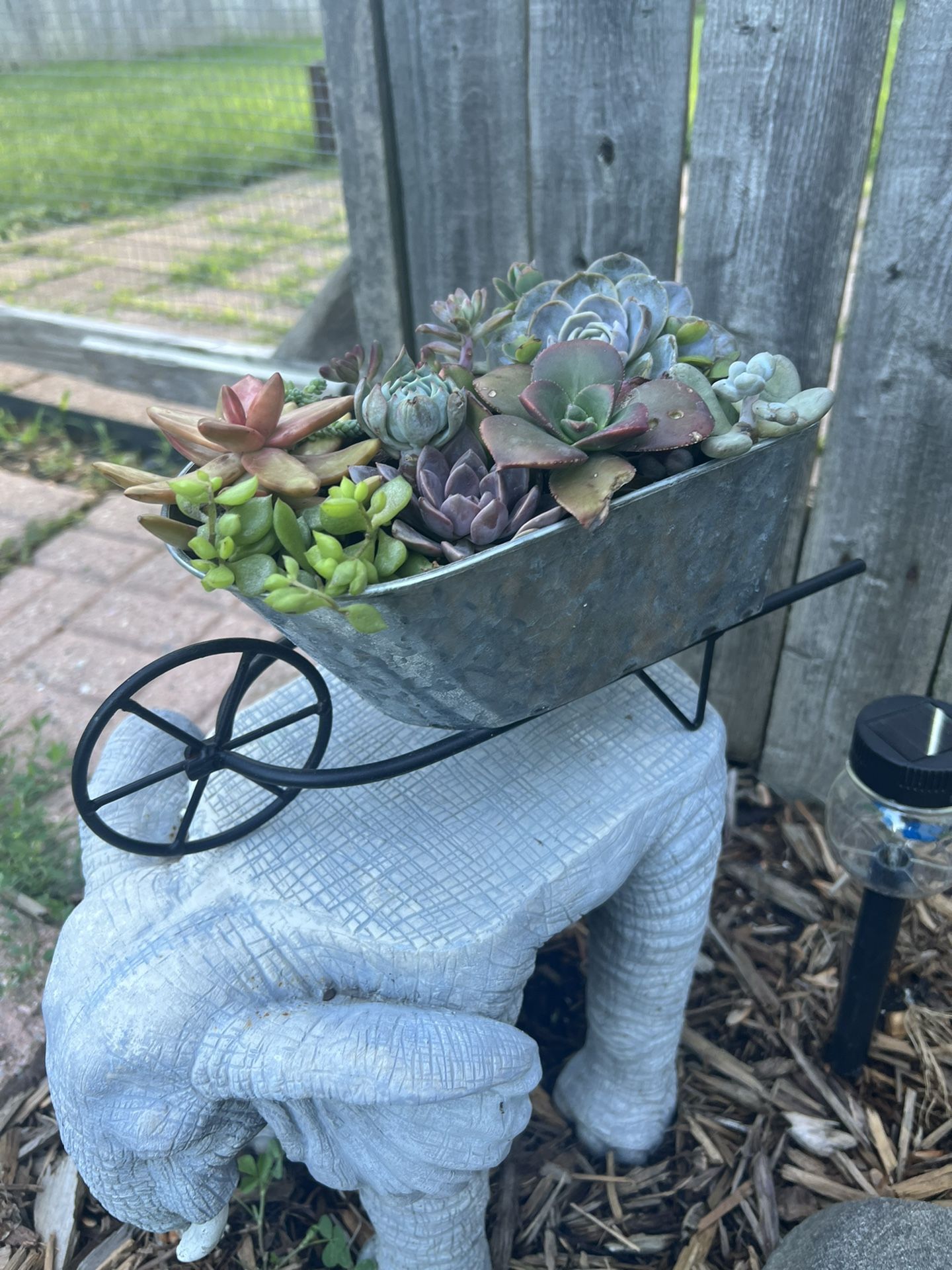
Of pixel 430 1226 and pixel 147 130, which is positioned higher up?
pixel 147 130

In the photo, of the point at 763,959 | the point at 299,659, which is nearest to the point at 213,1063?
the point at 299,659

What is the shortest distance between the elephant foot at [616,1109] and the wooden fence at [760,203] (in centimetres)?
75

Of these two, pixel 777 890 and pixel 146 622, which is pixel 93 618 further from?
pixel 777 890

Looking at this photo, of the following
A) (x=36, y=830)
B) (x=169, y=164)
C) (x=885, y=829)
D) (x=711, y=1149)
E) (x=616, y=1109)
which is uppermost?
(x=169, y=164)

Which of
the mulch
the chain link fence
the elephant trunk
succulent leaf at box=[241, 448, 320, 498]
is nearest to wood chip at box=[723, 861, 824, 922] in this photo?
the mulch

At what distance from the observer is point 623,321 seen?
39.1 inches

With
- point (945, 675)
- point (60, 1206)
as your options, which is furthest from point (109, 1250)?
point (945, 675)

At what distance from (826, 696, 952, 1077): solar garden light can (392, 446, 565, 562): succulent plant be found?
572 mm

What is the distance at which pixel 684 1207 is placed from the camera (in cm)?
138

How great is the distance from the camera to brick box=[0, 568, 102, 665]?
230cm

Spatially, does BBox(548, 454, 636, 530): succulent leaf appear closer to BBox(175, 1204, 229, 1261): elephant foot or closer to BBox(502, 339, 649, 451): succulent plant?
BBox(502, 339, 649, 451): succulent plant

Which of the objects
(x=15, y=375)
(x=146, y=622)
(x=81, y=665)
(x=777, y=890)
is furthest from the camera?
(x=15, y=375)

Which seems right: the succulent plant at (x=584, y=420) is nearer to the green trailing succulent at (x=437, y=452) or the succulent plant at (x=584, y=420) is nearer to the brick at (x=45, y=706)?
the green trailing succulent at (x=437, y=452)

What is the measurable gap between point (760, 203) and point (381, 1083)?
126 centimetres
